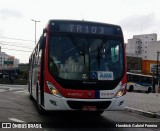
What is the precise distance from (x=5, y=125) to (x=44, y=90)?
5.14 feet

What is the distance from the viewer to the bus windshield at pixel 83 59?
9.80m

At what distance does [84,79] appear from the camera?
9742mm

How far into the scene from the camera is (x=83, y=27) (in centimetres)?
1038

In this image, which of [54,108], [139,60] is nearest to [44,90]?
[54,108]

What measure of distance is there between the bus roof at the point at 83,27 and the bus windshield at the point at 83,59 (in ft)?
0.78

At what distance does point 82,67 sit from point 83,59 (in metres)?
0.25

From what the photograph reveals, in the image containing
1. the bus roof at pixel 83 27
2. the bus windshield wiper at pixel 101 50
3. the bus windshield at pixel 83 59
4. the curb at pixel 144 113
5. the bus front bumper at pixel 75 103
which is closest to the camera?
the bus front bumper at pixel 75 103

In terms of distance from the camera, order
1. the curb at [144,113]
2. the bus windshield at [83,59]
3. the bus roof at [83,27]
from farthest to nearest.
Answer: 1. the curb at [144,113]
2. the bus roof at [83,27]
3. the bus windshield at [83,59]

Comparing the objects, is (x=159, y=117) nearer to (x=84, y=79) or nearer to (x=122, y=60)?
(x=122, y=60)

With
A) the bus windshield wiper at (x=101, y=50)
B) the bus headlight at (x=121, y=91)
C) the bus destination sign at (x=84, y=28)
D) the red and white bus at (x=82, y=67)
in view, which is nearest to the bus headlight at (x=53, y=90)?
the red and white bus at (x=82, y=67)

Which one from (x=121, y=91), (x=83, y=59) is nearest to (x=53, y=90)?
(x=83, y=59)

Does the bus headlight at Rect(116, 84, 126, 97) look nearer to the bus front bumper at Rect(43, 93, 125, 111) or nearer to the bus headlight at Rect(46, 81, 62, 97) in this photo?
the bus front bumper at Rect(43, 93, 125, 111)

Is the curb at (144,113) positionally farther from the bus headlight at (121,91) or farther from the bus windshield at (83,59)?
the bus windshield at (83,59)

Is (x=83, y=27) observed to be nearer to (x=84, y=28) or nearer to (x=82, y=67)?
(x=84, y=28)
